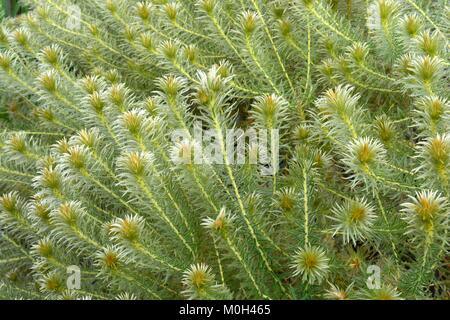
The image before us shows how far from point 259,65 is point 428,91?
586 mm

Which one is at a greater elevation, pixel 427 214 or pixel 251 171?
pixel 251 171

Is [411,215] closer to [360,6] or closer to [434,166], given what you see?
[434,166]

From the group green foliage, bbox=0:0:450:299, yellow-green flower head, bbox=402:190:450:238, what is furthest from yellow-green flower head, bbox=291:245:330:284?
yellow-green flower head, bbox=402:190:450:238

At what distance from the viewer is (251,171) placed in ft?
4.78

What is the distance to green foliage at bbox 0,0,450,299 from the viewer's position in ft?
4.29

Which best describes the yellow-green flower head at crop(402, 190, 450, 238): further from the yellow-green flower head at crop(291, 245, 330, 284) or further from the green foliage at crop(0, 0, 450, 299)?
the yellow-green flower head at crop(291, 245, 330, 284)

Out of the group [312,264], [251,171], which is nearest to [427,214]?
[312,264]

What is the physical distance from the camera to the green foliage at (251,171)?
1.31 meters

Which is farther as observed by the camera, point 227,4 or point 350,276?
point 227,4

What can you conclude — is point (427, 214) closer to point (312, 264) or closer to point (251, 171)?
point (312, 264)

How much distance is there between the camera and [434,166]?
3.91ft

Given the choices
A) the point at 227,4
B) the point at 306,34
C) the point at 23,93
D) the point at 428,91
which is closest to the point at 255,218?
the point at 428,91

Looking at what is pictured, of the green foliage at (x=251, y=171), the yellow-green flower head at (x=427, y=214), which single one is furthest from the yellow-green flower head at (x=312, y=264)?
the yellow-green flower head at (x=427, y=214)
